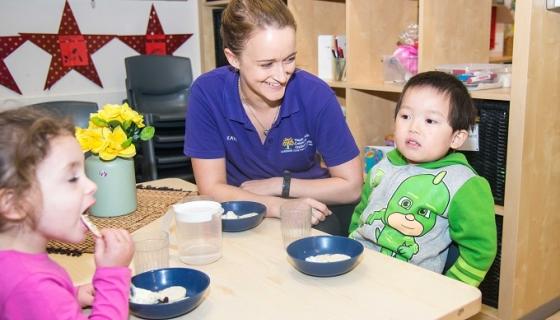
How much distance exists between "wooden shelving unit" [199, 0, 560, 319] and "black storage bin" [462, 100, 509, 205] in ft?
0.15

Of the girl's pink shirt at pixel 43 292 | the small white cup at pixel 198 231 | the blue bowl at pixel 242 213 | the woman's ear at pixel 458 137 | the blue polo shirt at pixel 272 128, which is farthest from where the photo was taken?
the blue polo shirt at pixel 272 128

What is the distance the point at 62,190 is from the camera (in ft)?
2.89

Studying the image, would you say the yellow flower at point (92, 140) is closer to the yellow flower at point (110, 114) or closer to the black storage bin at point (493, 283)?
the yellow flower at point (110, 114)

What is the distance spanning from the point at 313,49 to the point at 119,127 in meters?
1.59

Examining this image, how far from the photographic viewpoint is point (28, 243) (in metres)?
0.89

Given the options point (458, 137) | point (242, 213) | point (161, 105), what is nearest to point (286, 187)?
point (242, 213)

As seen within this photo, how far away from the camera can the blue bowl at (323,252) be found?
1076mm

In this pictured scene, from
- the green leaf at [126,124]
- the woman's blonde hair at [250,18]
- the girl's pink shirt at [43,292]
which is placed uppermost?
the woman's blonde hair at [250,18]

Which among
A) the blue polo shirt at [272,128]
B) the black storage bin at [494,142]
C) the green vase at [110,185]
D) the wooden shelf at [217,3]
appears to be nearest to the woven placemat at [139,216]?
the green vase at [110,185]

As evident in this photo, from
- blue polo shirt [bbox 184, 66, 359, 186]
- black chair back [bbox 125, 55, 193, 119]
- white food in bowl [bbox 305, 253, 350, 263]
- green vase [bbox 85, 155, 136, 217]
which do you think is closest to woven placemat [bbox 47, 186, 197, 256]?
green vase [bbox 85, 155, 136, 217]

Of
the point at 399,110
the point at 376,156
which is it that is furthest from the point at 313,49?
the point at 399,110

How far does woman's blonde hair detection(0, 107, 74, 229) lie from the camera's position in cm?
83

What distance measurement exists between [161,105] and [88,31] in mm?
619

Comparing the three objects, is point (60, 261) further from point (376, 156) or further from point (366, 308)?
point (376, 156)
